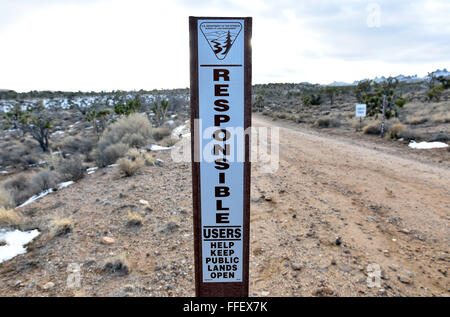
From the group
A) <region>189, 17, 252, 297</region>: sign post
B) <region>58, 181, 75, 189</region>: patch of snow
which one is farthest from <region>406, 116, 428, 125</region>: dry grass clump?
<region>58, 181, 75, 189</region>: patch of snow

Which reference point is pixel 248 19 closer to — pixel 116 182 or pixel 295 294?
pixel 295 294

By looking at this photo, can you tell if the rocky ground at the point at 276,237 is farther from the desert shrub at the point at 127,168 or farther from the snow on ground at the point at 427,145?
the snow on ground at the point at 427,145

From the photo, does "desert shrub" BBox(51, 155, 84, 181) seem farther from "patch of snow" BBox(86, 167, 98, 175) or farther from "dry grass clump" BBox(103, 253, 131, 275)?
"dry grass clump" BBox(103, 253, 131, 275)

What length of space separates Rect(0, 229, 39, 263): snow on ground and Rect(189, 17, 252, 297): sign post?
155 inches

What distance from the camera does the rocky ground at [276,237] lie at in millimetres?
3510

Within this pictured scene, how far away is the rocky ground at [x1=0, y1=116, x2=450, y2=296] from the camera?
3.51 m

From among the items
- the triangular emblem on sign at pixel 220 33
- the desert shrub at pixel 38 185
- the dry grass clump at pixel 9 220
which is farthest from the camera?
the desert shrub at pixel 38 185

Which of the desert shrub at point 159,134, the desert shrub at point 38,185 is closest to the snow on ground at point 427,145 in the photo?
the desert shrub at point 159,134

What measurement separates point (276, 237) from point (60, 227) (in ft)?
12.9

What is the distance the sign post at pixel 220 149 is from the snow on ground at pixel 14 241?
395 cm

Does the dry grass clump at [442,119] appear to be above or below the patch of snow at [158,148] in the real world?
above

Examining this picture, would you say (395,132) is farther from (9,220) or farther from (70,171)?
(9,220)
